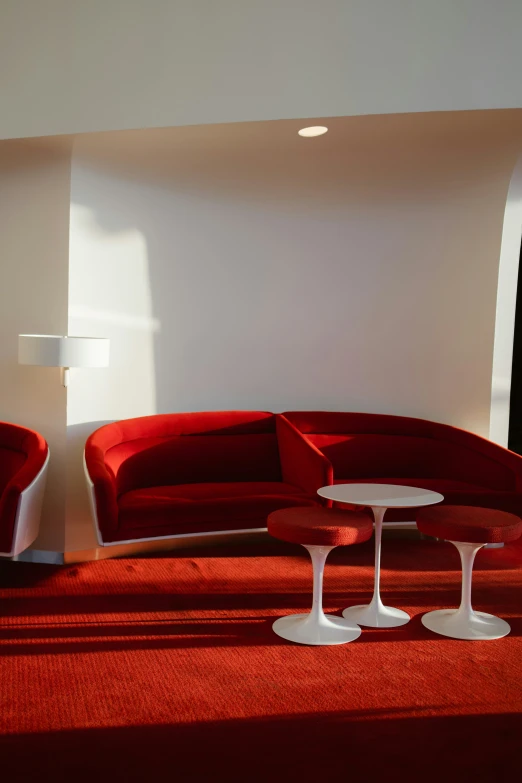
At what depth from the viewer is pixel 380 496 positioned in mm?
3748

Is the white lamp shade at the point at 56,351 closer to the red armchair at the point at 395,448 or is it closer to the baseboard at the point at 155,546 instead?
the baseboard at the point at 155,546

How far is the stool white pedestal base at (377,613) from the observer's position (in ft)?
12.2

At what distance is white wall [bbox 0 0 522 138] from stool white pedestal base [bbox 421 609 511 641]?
275cm

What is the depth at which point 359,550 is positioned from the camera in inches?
200

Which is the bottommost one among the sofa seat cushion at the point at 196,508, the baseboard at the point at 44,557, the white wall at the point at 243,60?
the baseboard at the point at 44,557

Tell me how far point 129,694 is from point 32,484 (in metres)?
1.64

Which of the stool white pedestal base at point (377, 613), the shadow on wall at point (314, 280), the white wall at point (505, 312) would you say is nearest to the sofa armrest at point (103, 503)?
the shadow on wall at point (314, 280)

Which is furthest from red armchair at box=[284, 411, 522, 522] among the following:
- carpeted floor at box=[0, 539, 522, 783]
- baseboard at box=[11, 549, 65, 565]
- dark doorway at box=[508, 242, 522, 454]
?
dark doorway at box=[508, 242, 522, 454]

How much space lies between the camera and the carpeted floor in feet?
8.04

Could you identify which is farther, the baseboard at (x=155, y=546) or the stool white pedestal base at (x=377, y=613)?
the baseboard at (x=155, y=546)

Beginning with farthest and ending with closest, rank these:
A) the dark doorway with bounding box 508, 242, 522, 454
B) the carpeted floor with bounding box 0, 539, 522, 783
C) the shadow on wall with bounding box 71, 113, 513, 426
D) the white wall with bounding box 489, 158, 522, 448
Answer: the dark doorway with bounding box 508, 242, 522, 454 < the white wall with bounding box 489, 158, 522, 448 < the shadow on wall with bounding box 71, 113, 513, 426 < the carpeted floor with bounding box 0, 539, 522, 783

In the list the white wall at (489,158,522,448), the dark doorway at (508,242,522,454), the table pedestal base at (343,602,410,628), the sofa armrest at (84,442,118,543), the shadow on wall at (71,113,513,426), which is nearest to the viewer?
the table pedestal base at (343,602,410,628)

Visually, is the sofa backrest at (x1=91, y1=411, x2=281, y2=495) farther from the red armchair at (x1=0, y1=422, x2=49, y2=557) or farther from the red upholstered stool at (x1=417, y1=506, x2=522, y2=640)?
the red upholstered stool at (x1=417, y1=506, x2=522, y2=640)

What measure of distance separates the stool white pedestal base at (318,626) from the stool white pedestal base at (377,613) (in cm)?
11
